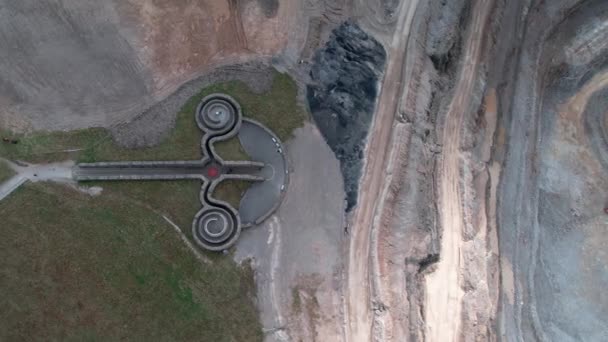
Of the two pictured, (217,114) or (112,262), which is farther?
(217,114)

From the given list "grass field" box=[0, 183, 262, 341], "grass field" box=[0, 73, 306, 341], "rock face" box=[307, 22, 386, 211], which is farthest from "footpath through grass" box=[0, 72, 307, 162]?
"grass field" box=[0, 183, 262, 341]

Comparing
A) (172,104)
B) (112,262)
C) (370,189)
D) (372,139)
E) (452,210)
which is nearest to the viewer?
(112,262)

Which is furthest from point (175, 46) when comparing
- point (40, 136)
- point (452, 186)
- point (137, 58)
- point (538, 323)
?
point (538, 323)

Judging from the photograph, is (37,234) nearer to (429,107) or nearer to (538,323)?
(429,107)

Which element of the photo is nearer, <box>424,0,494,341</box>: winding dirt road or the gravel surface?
the gravel surface

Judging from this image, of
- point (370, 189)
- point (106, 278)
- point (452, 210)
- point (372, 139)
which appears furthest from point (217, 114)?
point (452, 210)

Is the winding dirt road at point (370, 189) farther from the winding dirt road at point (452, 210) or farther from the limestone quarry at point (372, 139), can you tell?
the winding dirt road at point (452, 210)

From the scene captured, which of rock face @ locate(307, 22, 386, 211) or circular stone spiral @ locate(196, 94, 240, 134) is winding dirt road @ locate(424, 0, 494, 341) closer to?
rock face @ locate(307, 22, 386, 211)

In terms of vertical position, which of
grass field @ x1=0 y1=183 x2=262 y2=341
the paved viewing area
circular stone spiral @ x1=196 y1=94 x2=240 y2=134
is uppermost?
circular stone spiral @ x1=196 y1=94 x2=240 y2=134

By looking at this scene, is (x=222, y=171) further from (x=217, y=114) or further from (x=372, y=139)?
(x=372, y=139)
